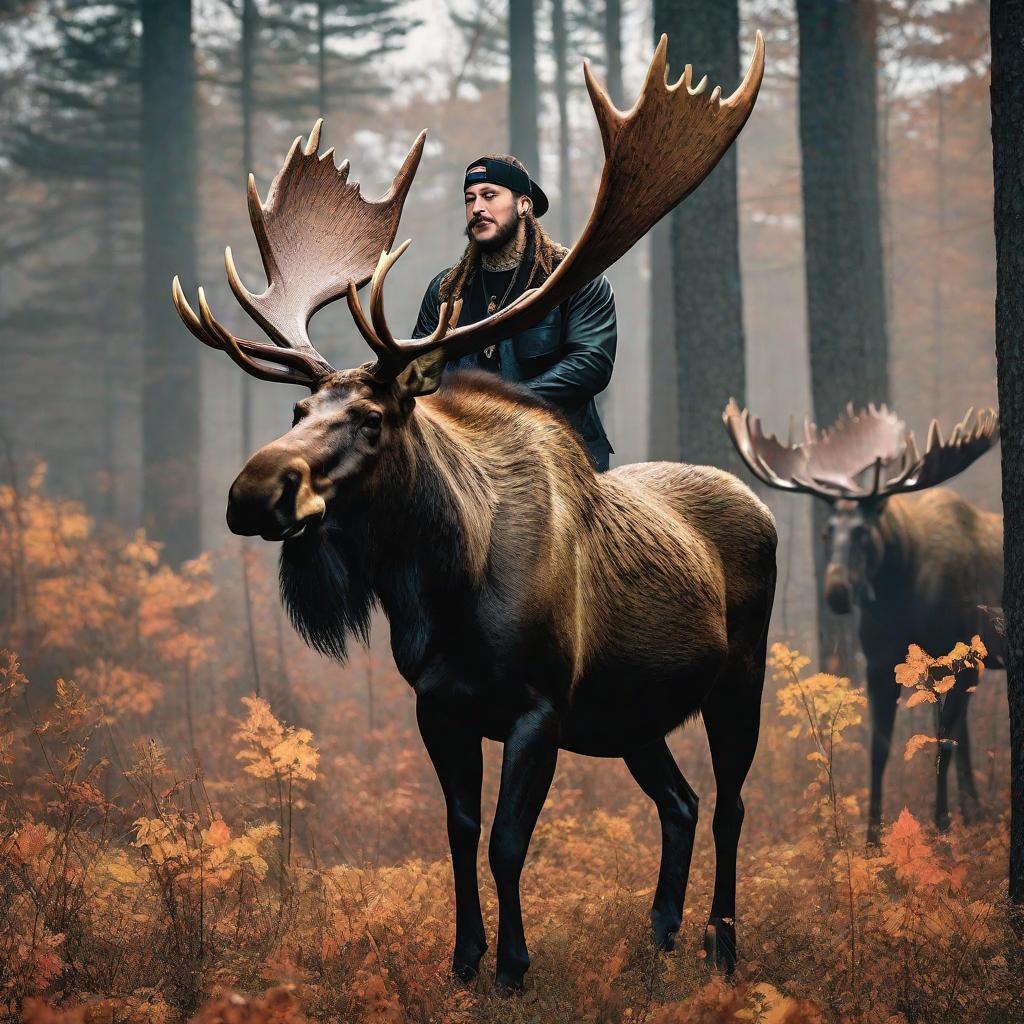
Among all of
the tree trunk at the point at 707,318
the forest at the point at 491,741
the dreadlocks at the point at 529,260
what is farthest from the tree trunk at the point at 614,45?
the dreadlocks at the point at 529,260

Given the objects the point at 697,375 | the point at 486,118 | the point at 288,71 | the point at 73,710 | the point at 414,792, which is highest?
the point at 486,118

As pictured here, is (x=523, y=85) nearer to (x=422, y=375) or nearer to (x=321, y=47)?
(x=321, y=47)

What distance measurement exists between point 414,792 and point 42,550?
590 centimetres

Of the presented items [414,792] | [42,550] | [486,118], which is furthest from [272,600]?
[486,118]

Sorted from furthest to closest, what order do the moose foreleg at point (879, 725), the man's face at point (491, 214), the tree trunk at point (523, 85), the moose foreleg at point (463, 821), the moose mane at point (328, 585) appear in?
1. the tree trunk at point (523, 85)
2. the moose foreleg at point (879, 725)
3. the man's face at point (491, 214)
4. the moose foreleg at point (463, 821)
5. the moose mane at point (328, 585)

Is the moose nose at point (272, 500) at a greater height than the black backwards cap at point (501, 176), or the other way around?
the black backwards cap at point (501, 176)

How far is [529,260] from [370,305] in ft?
4.67

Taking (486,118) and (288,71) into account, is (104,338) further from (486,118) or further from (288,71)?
(486,118)

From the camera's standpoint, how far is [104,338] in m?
23.0

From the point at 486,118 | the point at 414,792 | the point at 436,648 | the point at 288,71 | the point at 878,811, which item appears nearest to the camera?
the point at 436,648

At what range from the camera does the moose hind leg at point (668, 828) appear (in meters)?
4.72

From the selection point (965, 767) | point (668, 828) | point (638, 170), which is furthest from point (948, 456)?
point (638, 170)

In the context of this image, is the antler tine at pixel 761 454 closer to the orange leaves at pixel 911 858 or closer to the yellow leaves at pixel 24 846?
the orange leaves at pixel 911 858

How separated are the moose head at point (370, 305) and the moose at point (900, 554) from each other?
355 cm
